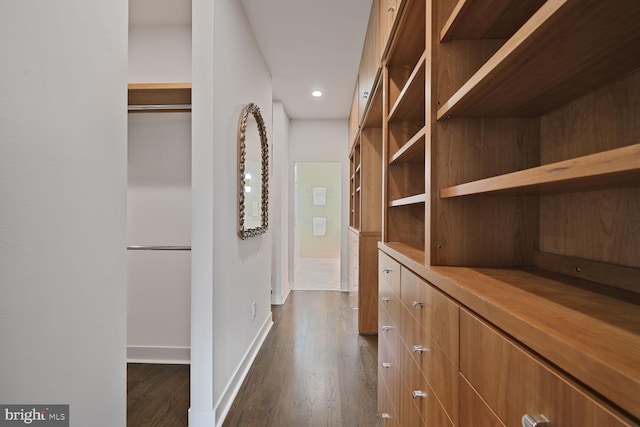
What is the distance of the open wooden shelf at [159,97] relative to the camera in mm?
2119

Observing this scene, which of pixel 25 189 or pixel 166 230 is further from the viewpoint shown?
pixel 166 230

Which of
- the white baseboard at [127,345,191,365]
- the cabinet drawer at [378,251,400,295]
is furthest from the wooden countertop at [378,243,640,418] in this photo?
the white baseboard at [127,345,191,365]

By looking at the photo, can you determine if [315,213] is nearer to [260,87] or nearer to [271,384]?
[260,87]

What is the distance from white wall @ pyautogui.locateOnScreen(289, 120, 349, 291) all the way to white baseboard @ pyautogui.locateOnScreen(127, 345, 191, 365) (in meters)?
2.53

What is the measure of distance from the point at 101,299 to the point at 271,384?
1.69m

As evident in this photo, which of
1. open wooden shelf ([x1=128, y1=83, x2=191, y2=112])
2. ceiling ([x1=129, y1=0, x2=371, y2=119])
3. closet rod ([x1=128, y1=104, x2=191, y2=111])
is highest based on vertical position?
ceiling ([x1=129, y1=0, x2=371, y2=119])

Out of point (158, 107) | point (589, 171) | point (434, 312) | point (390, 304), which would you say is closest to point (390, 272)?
point (390, 304)

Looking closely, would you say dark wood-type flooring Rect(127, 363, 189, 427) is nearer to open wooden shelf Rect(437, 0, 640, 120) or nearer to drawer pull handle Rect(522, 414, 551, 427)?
drawer pull handle Rect(522, 414, 551, 427)

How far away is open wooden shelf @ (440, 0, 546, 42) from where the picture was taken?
86 cm

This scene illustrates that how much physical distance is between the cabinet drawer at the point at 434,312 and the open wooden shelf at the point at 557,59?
1.85ft

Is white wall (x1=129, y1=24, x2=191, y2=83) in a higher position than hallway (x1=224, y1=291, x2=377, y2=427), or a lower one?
higher

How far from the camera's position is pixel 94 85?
0.85m

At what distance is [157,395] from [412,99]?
2.43 m

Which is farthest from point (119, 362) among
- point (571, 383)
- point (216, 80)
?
point (216, 80)
